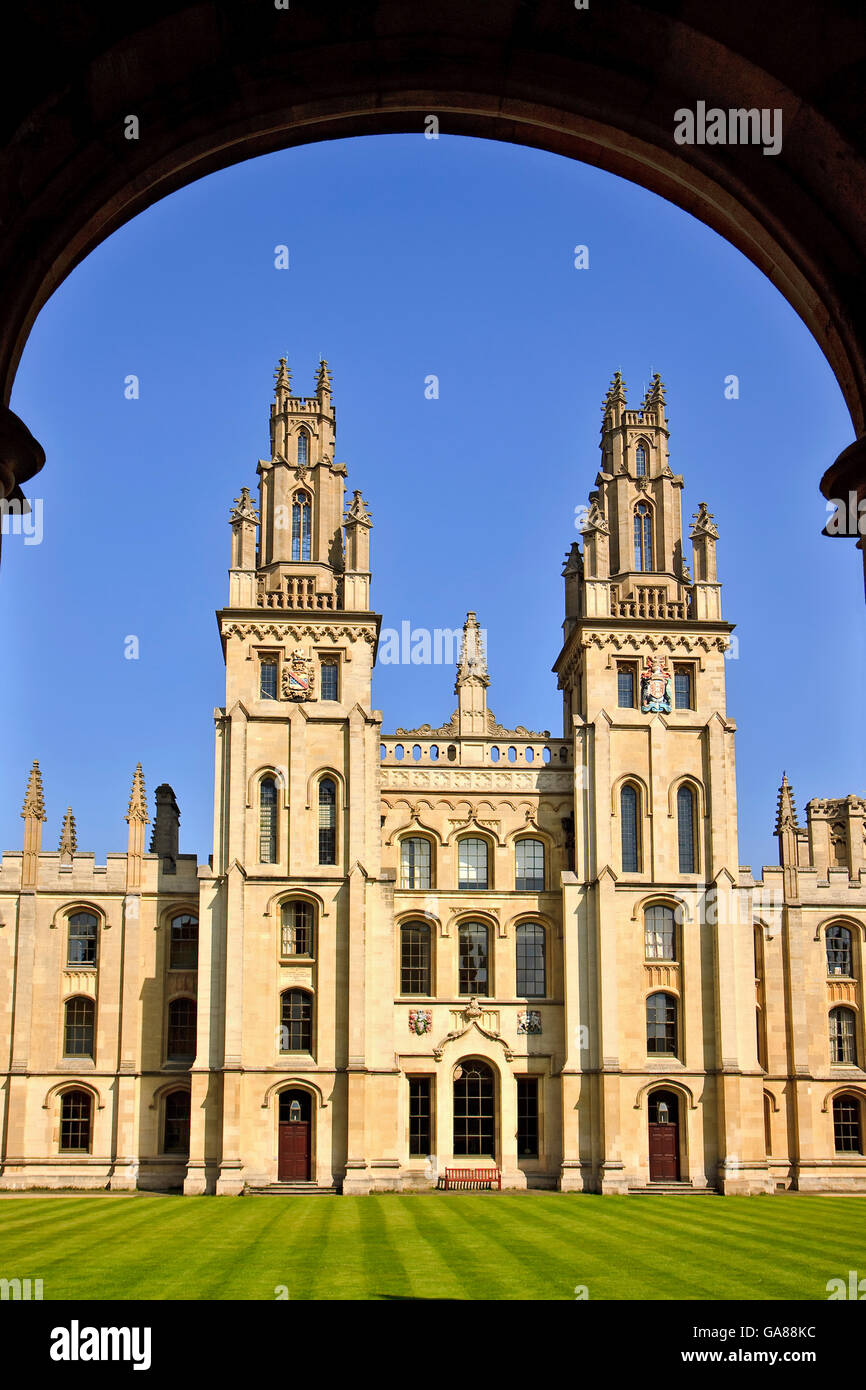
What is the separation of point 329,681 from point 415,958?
30.8 feet

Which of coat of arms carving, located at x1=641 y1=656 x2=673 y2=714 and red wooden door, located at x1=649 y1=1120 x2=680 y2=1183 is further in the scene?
coat of arms carving, located at x1=641 y1=656 x2=673 y2=714

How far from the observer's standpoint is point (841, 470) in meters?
8.68

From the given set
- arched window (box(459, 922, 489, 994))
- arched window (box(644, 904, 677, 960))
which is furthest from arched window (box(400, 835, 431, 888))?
arched window (box(644, 904, 677, 960))

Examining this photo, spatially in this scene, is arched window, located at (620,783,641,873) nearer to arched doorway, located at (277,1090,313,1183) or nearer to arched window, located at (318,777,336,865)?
arched window, located at (318,777,336,865)

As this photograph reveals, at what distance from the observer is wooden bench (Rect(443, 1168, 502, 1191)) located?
45.7 m

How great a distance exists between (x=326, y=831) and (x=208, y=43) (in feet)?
130

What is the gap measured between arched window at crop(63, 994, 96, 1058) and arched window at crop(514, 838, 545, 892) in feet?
47.5

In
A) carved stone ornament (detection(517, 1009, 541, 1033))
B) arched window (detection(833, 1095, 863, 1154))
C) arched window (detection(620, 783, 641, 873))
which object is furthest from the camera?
arched window (detection(833, 1095, 863, 1154))

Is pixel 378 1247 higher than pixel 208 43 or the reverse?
the reverse

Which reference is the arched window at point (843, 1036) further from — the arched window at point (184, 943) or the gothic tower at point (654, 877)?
the arched window at point (184, 943)

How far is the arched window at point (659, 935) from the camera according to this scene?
4741 centimetres

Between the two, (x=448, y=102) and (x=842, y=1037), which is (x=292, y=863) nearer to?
(x=842, y=1037)
